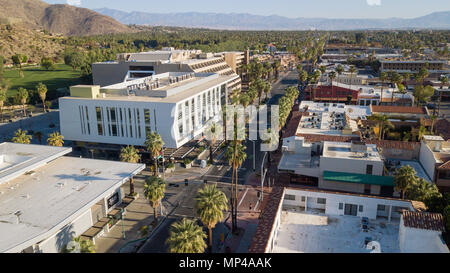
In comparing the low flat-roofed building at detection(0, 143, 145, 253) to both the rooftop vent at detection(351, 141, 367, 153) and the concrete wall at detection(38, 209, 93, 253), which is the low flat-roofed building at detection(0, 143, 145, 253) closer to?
the concrete wall at detection(38, 209, 93, 253)

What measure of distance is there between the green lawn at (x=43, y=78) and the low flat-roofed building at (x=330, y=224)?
127m

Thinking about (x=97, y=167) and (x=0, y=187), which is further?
(x=97, y=167)

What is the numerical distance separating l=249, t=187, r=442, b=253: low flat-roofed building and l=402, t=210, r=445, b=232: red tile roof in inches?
26.7

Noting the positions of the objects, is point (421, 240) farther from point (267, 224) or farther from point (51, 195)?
point (51, 195)

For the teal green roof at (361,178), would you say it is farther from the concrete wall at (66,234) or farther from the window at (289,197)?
the concrete wall at (66,234)

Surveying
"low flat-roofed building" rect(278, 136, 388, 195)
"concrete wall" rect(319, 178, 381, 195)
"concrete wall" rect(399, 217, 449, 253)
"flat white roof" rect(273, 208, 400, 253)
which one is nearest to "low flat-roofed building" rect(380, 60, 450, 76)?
"low flat-roofed building" rect(278, 136, 388, 195)

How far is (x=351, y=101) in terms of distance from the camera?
112750 millimetres

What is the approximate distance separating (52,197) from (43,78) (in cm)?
14364

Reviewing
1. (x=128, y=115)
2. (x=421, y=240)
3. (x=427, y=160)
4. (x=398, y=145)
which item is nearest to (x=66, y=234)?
(x=128, y=115)

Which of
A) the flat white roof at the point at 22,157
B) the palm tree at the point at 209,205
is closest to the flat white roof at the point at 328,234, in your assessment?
the palm tree at the point at 209,205

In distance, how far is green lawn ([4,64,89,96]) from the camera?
148625mm

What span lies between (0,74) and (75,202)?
138703mm

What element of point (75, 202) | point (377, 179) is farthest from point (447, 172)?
point (75, 202)
